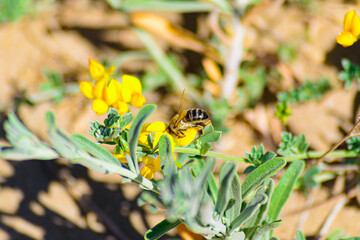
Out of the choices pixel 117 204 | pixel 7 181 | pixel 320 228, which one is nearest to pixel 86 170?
pixel 117 204

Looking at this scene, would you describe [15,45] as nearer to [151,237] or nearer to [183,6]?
[183,6]

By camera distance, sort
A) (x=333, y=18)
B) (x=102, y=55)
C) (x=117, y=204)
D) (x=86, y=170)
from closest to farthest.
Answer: (x=117, y=204) → (x=86, y=170) → (x=333, y=18) → (x=102, y=55)

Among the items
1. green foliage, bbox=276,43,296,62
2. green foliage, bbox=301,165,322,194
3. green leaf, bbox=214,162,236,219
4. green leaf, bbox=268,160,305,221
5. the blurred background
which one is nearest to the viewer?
green leaf, bbox=214,162,236,219

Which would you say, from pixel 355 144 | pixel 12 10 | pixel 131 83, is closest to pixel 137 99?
pixel 131 83

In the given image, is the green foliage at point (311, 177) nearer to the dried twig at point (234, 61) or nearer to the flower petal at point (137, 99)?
the dried twig at point (234, 61)

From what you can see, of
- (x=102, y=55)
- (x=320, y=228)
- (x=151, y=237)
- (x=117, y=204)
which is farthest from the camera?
(x=102, y=55)

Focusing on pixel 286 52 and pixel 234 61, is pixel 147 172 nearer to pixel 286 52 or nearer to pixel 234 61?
pixel 234 61

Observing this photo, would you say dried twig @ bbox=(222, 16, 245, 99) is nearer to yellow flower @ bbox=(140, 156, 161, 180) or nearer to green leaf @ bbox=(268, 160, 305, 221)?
green leaf @ bbox=(268, 160, 305, 221)

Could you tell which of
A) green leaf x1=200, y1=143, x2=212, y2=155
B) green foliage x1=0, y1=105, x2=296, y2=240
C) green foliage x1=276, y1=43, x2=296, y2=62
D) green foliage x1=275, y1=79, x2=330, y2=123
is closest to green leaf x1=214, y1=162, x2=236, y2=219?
green foliage x1=0, y1=105, x2=296, y2=240
